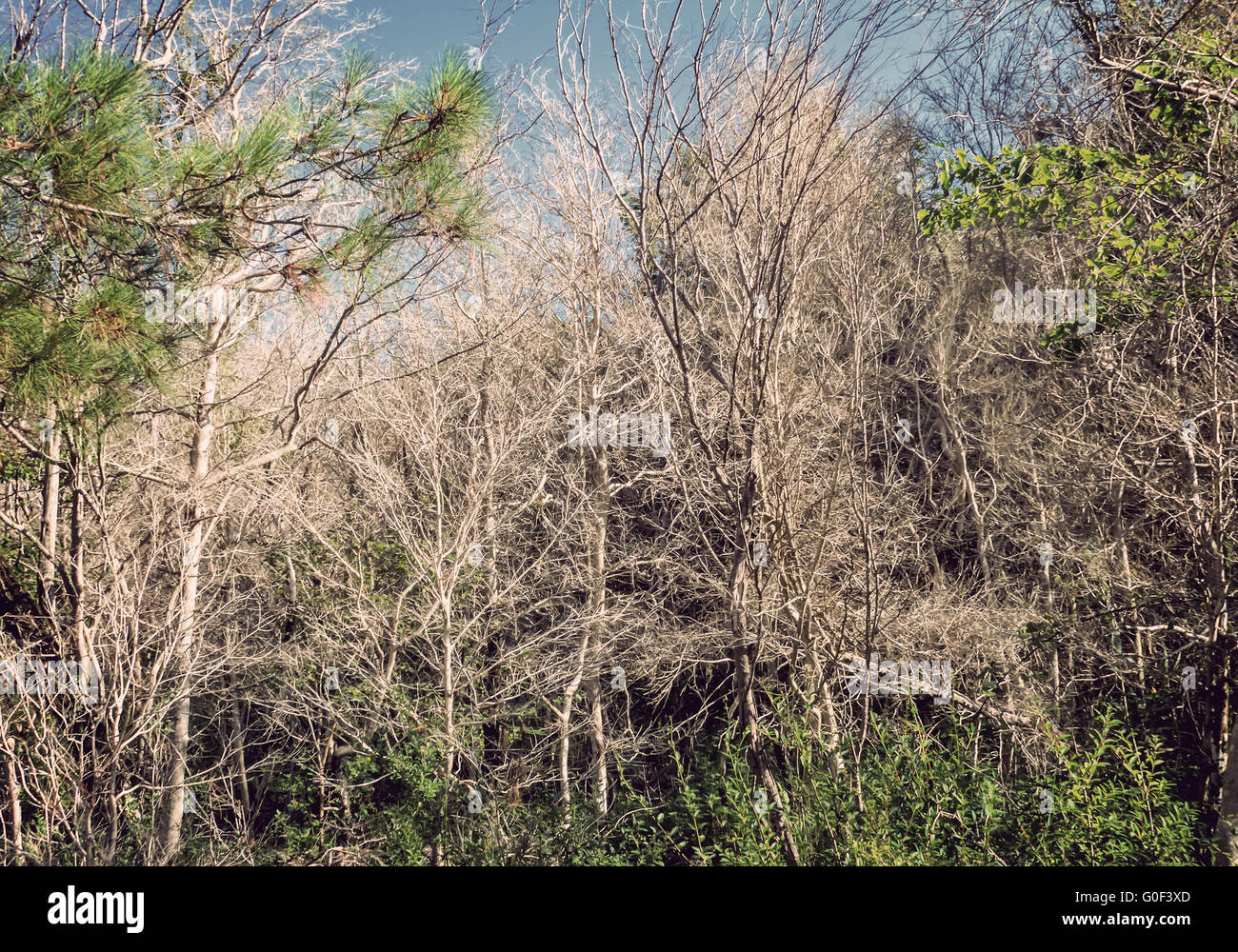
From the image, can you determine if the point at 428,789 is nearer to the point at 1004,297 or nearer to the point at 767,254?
the point at 767,254

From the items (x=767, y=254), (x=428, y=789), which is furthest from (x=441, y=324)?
(x=767, y=254)

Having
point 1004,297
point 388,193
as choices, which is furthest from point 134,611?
point 1004,297

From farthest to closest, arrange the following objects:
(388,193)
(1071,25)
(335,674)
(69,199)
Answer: (335,674), (388,193), (1071,25), (69,199)

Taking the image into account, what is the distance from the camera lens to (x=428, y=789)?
734cm

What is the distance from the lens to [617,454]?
1259 cm

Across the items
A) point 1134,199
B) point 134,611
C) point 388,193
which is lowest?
point 134,611

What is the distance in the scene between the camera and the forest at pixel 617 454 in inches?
129

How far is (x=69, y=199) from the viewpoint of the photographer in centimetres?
307

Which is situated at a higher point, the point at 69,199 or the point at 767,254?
the point at 69,199

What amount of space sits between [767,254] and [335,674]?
7.81 metres

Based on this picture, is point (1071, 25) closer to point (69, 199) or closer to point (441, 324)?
point (69, 199)

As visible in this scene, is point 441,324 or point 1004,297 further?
point 1004,297

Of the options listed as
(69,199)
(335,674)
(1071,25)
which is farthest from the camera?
(335,674)

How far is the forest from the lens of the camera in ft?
10.8
